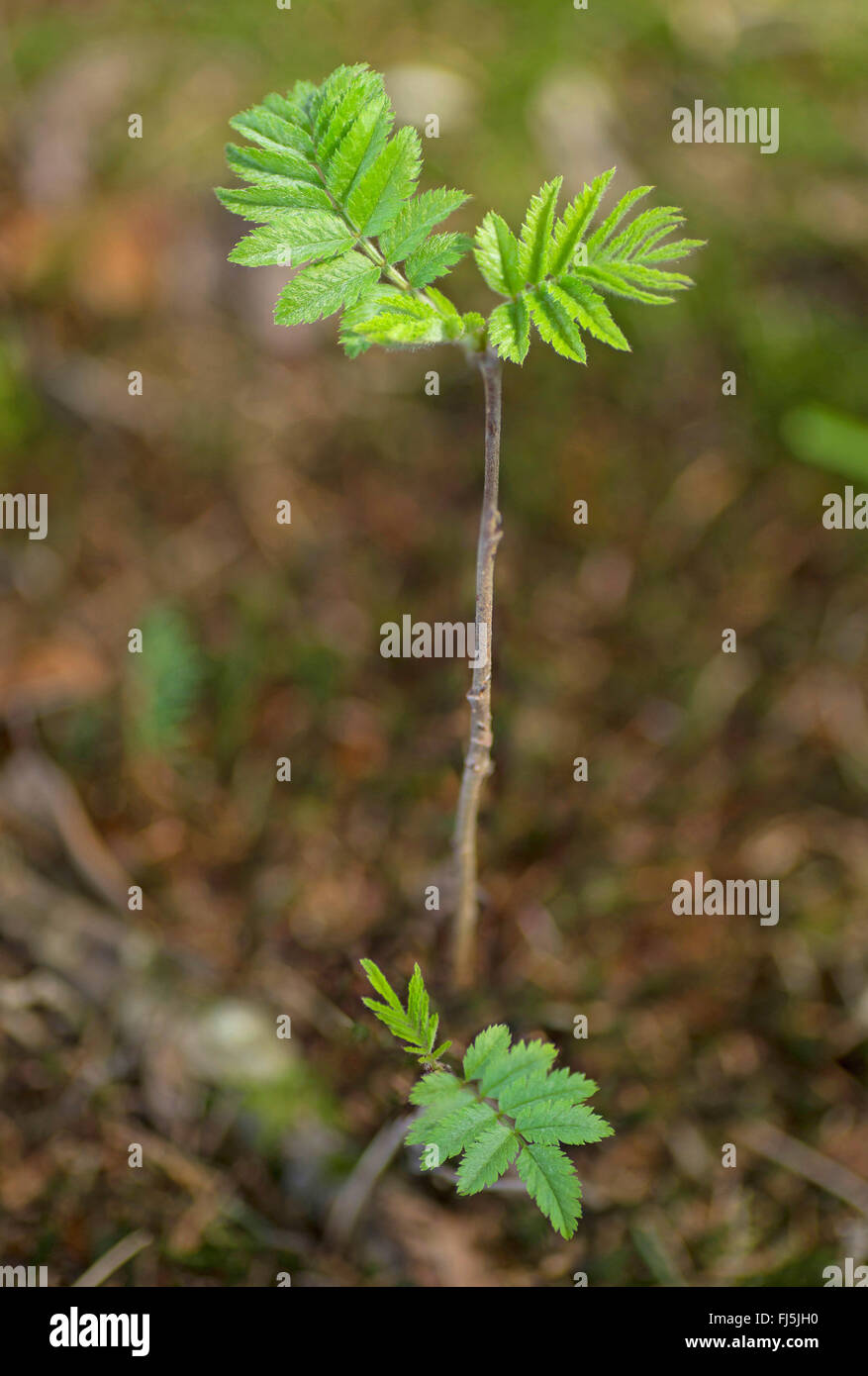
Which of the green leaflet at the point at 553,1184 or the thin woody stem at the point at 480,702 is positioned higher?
the thin woody stem at the point at 480,702

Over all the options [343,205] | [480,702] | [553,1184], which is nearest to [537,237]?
[343,205]

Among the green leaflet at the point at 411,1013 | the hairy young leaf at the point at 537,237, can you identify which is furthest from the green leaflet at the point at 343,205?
the green leaflet at the point at 411,1013

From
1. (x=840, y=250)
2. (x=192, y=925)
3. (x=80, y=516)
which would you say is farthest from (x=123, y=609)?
(x=840, y=250)

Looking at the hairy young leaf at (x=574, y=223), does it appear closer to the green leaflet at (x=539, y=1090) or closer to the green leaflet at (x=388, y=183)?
the green leaflet at (x=388, y=183)

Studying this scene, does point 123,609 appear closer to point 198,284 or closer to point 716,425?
point 198,284

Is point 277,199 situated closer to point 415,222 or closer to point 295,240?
point 295,240
